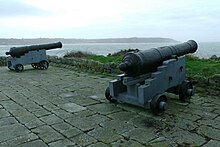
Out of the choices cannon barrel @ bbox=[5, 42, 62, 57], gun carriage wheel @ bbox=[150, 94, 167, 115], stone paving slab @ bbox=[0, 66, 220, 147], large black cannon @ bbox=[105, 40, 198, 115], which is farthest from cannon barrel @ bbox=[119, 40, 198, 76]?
cannon barrel @ bbox=[5, 42, 62, 57]

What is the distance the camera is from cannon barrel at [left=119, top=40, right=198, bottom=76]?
14.5 ft

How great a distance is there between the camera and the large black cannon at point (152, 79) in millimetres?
4355

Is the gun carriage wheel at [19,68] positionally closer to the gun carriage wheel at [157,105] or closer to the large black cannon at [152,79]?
the large black cannon at [152,79]

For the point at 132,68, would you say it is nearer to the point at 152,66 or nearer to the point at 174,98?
the point at 152,66

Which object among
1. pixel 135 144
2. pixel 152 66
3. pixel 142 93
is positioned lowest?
pixel 135 144

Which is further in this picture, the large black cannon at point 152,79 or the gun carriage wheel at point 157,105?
the large black cannon at point 152,79

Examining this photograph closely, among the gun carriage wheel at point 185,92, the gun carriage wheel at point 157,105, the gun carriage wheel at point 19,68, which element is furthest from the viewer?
the gun carriage wheel at point 19,68

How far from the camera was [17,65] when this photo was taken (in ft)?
35.8

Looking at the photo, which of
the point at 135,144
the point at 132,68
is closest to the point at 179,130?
the point at 135,144

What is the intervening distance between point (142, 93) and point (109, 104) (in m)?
1.00

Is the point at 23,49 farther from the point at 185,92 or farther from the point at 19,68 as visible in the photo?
the point at 185,92

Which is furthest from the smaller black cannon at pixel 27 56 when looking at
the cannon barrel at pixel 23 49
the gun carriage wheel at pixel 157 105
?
the gun carriage wheel at pixel 157 105

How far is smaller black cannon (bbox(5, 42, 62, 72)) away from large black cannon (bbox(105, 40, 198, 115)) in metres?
6.76

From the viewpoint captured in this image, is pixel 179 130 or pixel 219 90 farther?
pixel 219 90
